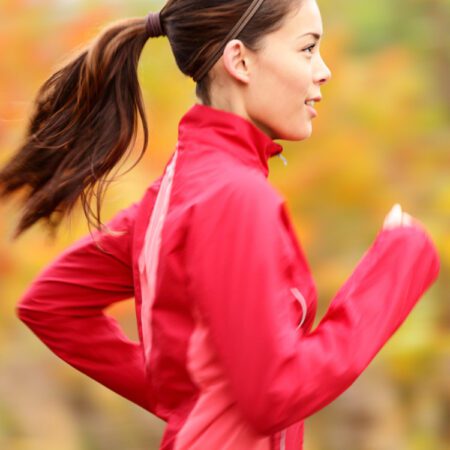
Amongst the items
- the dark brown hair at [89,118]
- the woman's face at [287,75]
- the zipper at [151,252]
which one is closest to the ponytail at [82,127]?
the dark brown hair at [89,118]

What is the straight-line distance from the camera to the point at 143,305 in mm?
1790

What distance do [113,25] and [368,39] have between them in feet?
6.76

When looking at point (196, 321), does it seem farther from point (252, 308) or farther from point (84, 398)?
point (84, 398)

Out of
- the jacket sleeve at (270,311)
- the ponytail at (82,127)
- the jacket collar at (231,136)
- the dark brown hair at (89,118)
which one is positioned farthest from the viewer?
the ponytail at (82,127)

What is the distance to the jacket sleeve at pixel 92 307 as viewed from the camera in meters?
1.99

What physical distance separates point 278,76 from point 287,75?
0.01 m

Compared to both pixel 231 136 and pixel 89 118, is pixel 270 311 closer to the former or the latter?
pixel 231 136

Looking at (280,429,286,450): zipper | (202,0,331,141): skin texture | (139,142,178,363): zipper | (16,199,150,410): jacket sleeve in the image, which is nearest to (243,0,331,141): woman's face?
(202,0,331,141): skin texture

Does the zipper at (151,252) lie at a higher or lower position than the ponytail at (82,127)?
lower

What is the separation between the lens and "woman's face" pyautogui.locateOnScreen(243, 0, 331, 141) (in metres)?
1.71

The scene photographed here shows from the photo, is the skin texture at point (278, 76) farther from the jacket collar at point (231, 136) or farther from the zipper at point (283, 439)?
the zipper at point (283, 439)

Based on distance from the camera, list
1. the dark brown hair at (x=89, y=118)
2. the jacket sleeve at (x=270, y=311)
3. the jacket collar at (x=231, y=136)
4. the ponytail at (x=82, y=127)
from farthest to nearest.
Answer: the ponytail at (x=82, y=127) → the dark brown hair at (x=89, y=118) → the jacket collar at (x=231, y=136) → the jacket sleeve at (x=270, y=311)

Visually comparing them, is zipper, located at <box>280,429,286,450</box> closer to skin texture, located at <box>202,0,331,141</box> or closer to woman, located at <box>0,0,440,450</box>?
woman, located at <box>0,0,440,450</box>

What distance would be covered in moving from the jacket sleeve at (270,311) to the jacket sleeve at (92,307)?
16.5 inches
